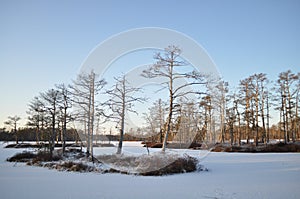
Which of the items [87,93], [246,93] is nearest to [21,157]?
[87,93]

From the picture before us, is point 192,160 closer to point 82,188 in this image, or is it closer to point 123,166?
point 123,166

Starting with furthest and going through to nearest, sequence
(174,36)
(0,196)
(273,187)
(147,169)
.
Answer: (174,36)
(147,169)
(273,187)
(0,196)

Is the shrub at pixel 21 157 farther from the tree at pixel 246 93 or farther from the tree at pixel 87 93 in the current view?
the tree at pixel 246 93

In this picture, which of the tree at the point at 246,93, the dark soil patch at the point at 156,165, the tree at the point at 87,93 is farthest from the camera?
the tree at the point at 246,93

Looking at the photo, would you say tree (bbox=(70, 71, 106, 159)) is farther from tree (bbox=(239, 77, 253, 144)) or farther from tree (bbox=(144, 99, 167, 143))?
tree (bbox=(239, 77, 253, 144))

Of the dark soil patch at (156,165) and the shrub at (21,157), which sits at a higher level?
the dark soil patch at (156,165)

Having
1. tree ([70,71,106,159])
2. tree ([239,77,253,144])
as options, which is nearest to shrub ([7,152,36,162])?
tree ([70,71,106,159])

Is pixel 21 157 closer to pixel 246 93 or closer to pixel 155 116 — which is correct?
pixel 155 116

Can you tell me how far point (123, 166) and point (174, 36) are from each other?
8.12m

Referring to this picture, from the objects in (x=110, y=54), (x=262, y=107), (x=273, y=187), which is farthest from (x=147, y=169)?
(x=262, y=107)

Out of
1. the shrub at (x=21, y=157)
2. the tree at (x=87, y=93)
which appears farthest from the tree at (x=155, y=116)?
the shrub at (x=21, y=157)

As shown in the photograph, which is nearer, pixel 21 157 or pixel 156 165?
pixel 156 165

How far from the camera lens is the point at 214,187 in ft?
24.9

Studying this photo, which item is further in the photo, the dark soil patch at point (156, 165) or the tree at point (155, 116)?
the tree at point (155, 116)
